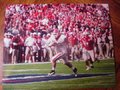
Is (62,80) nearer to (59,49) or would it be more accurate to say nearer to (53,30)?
(59,49)

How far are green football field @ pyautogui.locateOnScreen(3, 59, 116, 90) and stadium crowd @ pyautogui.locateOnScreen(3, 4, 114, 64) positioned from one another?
4 cm

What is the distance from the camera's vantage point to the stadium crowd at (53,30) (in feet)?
3.47

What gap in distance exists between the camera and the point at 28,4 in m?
1.15

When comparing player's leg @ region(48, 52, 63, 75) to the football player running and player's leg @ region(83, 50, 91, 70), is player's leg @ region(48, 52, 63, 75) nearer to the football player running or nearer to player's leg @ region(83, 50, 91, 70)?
the football player running

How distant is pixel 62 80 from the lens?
102 cm

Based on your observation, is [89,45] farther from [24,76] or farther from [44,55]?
[24,76]

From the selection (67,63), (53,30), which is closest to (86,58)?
(67,63)

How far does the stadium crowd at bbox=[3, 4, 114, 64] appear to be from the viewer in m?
1.06

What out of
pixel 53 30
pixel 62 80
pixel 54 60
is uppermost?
pixel 53 30

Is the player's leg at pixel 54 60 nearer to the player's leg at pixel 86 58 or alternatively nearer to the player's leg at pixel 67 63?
the player's leg at pixel 67 63

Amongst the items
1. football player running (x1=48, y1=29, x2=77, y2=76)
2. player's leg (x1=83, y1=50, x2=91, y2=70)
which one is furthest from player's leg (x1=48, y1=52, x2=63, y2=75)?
player's leg (x1=83, y1=50, x2=91, y2=70)

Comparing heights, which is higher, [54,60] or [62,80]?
[54,60]

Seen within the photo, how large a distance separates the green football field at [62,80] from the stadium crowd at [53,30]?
0.04 m

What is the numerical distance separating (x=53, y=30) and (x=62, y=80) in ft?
0.93
